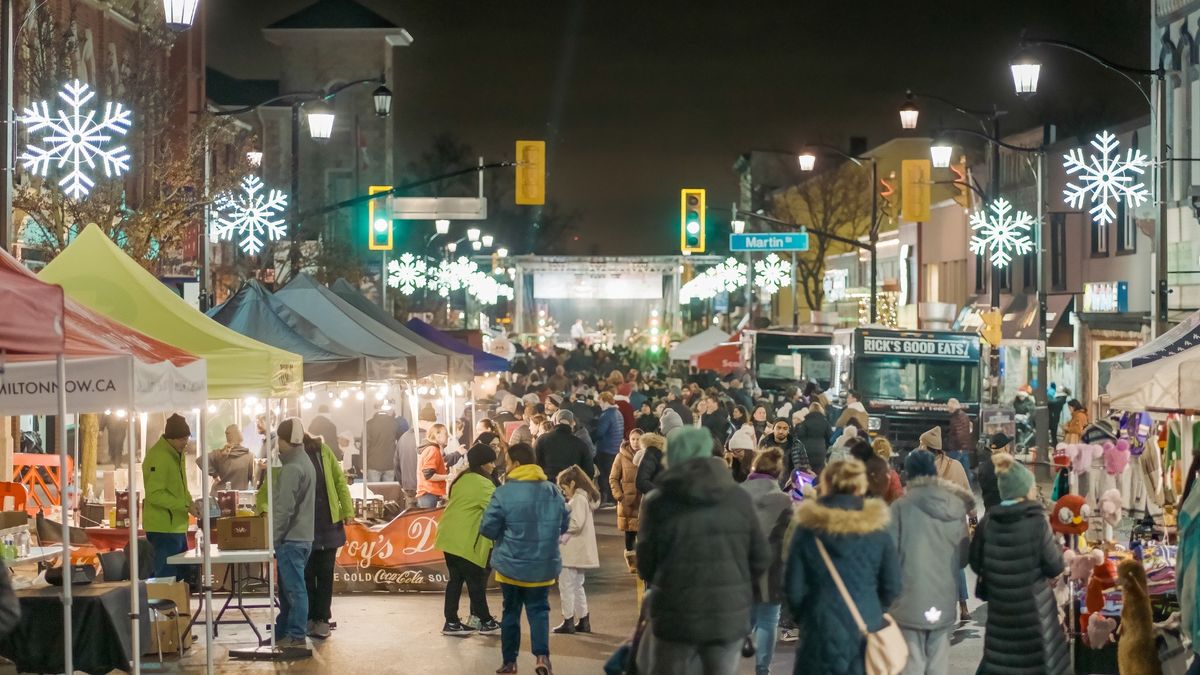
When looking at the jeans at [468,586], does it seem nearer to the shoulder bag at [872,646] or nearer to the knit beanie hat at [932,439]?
the knit beanie hat at [932,439]

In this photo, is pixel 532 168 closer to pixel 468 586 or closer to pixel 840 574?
pixel 468 586

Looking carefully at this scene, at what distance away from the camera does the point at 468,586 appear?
14.6 meters

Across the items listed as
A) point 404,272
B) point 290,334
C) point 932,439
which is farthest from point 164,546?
point 404,272

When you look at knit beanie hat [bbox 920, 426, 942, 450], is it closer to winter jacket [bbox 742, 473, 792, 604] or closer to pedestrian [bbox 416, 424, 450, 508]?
winter jacket [bbox 742, 473, 792, 604]

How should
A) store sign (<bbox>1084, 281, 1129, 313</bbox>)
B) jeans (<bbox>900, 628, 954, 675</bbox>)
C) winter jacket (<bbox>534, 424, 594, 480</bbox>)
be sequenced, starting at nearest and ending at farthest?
jeans (<bbox>900, 628, 954, 675</bbox>) < winter jacket (<bbox>534, 424, 594, 480</bbox>) < store sign (<bbox>1084, 281, 1129, 313</bbox>)

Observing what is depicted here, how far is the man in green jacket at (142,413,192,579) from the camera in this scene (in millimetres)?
14695

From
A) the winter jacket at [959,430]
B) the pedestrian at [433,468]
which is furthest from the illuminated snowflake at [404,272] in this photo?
the pedestrian at [433,468]

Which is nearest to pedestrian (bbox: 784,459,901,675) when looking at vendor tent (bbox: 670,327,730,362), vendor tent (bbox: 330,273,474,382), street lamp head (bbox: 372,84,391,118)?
vendor tent (bbox: 330,273,474,382)

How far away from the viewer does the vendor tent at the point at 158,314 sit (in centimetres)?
1355

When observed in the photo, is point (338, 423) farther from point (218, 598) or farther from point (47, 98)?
point (218, 598)

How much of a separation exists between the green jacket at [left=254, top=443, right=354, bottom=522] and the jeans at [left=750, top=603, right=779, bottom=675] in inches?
154

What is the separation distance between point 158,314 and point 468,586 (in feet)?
11.0

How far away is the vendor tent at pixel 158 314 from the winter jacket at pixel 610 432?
37.0 ft

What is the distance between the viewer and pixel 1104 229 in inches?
1718
